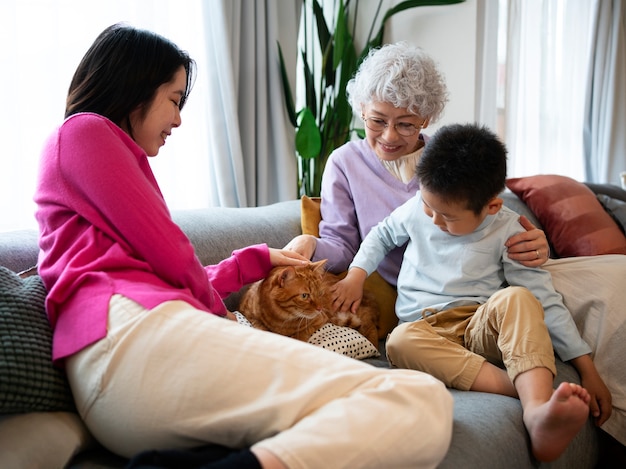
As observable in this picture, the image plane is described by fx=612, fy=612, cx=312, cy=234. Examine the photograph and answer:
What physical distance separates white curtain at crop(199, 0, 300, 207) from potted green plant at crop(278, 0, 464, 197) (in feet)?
0.22

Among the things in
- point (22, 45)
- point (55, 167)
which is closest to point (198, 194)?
point (22, 45)

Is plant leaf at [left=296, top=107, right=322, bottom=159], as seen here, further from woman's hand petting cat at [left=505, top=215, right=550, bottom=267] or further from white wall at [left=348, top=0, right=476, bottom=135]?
woman's hand petting cat at [left=505, top=215, right=550, bottom=267]

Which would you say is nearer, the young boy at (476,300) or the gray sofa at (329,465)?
the gray sofa at (329,465)

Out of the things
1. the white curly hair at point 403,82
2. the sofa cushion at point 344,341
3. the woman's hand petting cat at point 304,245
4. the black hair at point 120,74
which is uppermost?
the black hair at point 120,74

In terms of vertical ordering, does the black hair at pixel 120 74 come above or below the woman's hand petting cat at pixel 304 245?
above

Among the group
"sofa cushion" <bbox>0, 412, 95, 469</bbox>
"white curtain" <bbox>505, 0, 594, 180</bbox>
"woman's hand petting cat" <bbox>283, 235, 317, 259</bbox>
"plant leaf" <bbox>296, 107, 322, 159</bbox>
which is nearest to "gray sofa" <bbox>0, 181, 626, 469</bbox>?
"sofa cushion" <bbox>0, 412, 95, 469</bbox>

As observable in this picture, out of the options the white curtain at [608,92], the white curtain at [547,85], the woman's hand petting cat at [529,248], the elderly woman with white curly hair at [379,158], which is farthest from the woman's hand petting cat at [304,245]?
→ the white curtain at [608,92]

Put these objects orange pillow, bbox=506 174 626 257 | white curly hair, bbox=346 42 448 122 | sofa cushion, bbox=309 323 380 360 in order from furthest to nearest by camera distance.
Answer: orange pillow, bbox=506 174 626 257
white curly hair, bbox=346 42 448 122
sofa cushion, bbox=309 323 380 360

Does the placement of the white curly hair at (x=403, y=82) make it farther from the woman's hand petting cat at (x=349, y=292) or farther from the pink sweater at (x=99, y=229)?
the pink sweater at (x=99, y=229)

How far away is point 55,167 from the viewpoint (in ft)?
3.69

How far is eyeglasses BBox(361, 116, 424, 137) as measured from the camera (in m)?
1.85

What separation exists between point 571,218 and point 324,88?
1287mm

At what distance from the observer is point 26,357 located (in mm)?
973

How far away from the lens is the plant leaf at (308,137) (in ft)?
8.66
